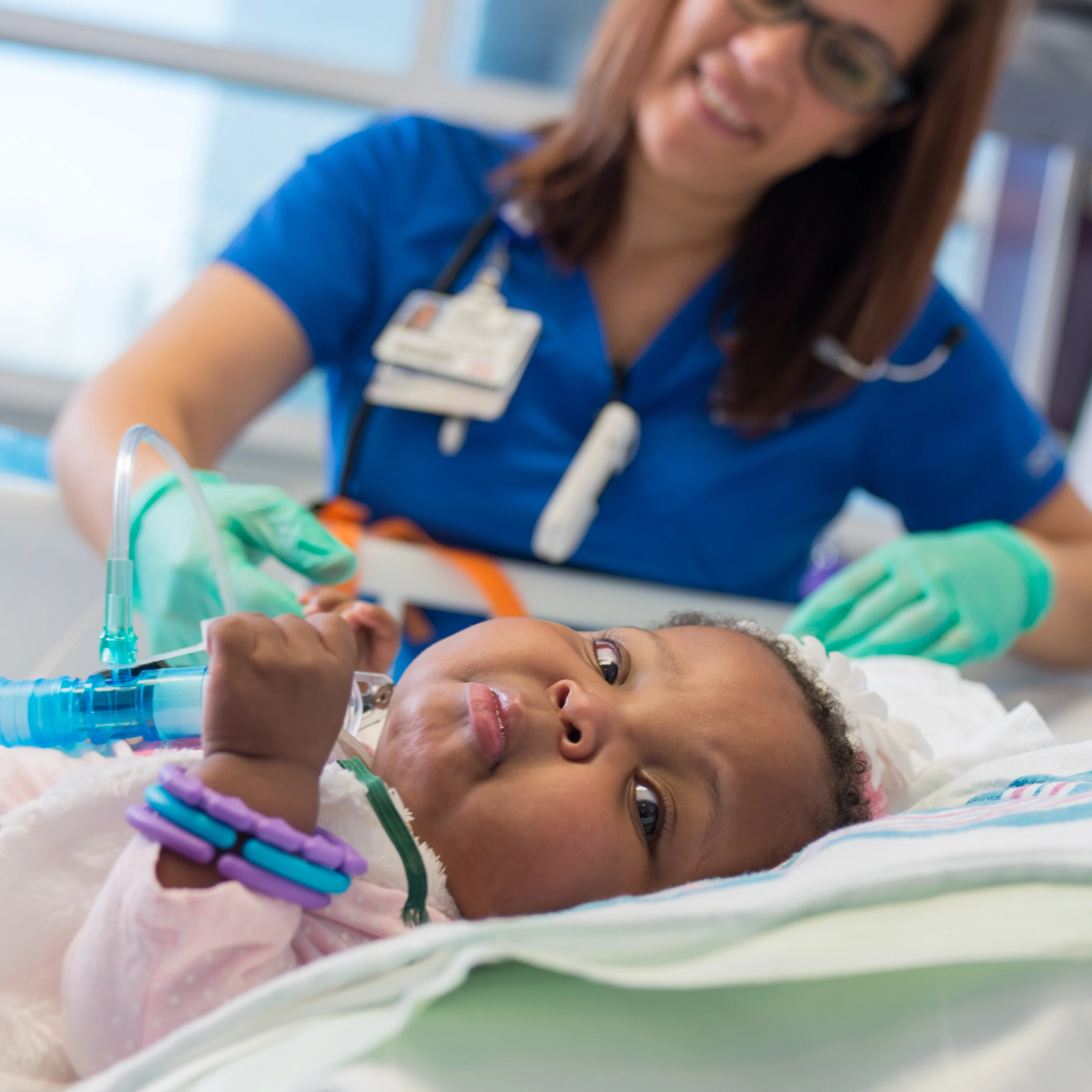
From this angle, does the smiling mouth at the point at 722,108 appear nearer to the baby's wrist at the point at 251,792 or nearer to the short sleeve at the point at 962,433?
the short sleeve at the point at 962,433

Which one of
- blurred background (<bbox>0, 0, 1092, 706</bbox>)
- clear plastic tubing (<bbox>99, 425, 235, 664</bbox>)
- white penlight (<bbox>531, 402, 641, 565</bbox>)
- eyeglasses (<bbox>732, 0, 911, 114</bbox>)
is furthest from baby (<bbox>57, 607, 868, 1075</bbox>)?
blurred background (<bbox>0, 0, 1092, 706</bbox>)

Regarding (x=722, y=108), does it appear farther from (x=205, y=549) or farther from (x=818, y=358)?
(x=205, y=549)

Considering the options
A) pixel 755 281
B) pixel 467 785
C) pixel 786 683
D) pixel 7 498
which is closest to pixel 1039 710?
pixel 786 683

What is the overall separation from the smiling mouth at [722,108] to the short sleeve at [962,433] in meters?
0.42

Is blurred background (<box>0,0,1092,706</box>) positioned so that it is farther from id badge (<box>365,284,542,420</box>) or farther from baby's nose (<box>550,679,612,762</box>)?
baby's nose (<box>550,679,612,762</box>)

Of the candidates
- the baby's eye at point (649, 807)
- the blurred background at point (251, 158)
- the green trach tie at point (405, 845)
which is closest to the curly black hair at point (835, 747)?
the baby's eye at point (649, 807)

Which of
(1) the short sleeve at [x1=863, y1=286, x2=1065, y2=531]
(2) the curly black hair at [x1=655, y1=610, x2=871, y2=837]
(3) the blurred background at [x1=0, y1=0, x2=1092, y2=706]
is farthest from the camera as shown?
(3) the blurred background at [x1=0, y1=0, x2=1092, y2=706]

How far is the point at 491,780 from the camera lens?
681 millimetres

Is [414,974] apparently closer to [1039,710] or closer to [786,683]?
[786,683]

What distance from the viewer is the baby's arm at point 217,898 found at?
535 mm

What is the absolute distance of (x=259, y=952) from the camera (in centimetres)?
56

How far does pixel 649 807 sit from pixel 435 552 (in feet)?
2.00

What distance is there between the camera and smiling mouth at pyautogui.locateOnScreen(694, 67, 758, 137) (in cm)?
133

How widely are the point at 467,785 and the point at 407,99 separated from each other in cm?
212
